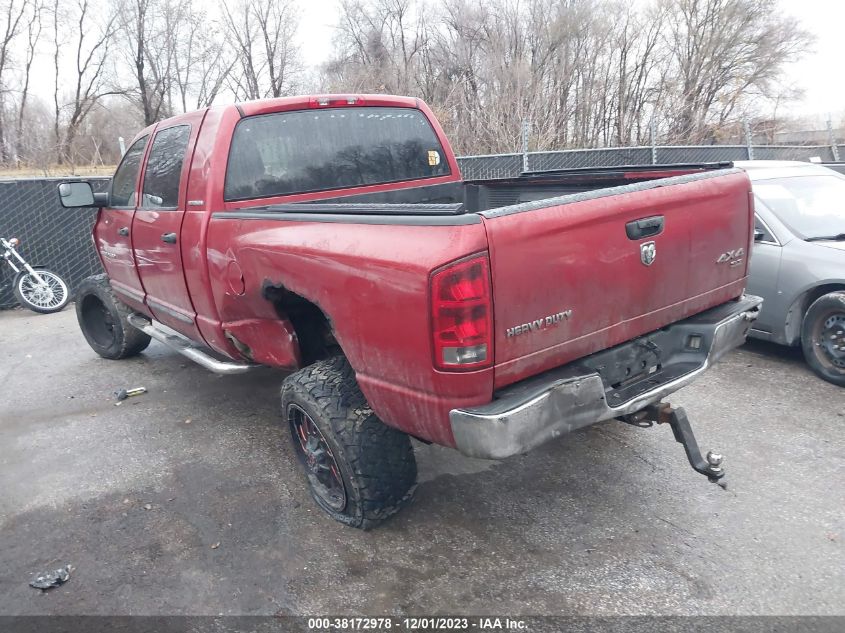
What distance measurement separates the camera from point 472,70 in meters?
24.8

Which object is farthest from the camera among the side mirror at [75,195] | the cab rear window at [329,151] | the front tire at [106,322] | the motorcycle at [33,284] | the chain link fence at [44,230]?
the chain link fence at [44,230]

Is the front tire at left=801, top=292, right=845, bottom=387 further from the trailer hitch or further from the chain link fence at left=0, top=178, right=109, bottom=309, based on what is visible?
the chain link fence at left=0, top=178, right=109, bottom=309

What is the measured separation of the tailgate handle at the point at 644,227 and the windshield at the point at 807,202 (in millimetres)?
3119

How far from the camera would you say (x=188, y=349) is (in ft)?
14.2

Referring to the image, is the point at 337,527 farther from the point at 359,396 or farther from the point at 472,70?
the point at 472,70

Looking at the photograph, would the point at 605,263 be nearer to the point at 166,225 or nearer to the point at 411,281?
the point at 411,281

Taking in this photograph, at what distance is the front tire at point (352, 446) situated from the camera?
2912 mm

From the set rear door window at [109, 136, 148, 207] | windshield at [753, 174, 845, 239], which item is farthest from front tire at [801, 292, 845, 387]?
rear door window at [109, 136, 148, 207]

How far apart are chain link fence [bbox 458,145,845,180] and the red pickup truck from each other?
7844 millimetres

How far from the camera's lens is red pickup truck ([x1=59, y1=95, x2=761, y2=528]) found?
233cm

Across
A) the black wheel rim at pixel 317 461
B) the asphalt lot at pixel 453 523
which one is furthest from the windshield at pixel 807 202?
the black wheel rim at pixel 317 461

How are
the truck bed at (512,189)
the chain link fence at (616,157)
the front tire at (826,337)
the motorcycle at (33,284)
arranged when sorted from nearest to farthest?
1. the truck bed at (512,189)
2. the front tire at (826,337)
3. the motorcycle at (33,284)
4. the chain link fence at (616,157)

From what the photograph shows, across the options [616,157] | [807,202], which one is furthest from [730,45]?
[807,202]

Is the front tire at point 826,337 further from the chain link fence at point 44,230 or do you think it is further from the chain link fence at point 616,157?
the chain link fence at point 44,230
